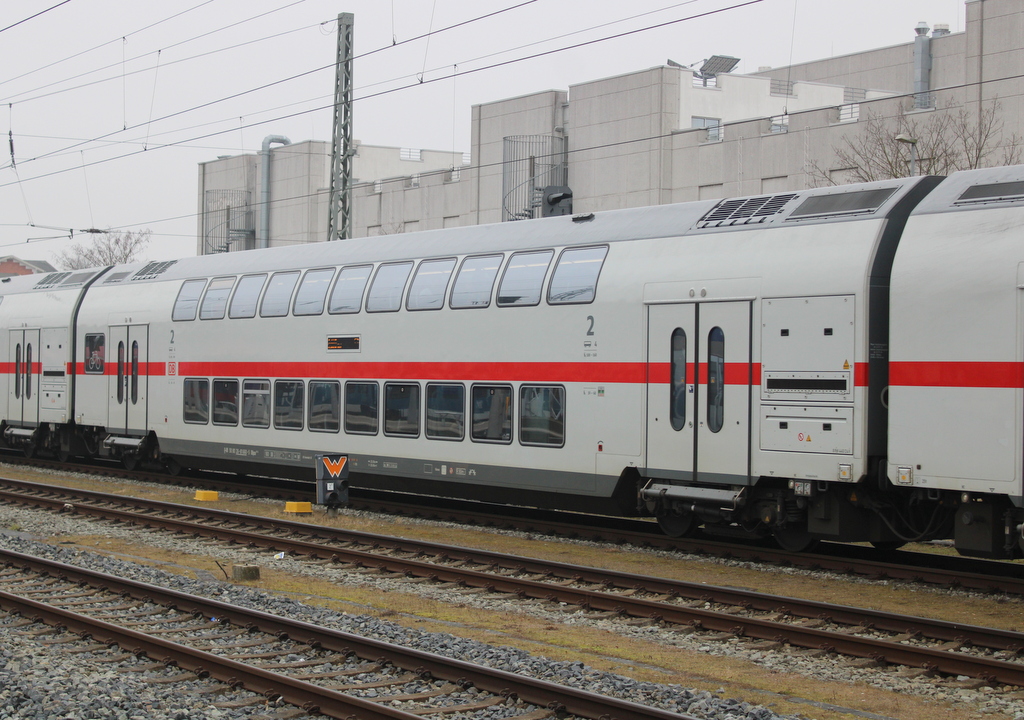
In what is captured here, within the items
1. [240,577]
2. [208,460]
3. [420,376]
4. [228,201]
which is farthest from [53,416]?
[228,201]

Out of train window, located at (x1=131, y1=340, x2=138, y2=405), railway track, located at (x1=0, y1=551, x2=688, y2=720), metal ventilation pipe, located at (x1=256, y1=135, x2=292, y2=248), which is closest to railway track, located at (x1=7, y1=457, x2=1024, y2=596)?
train window, located at (x1=131, y1=340, x2=138, y2=405)

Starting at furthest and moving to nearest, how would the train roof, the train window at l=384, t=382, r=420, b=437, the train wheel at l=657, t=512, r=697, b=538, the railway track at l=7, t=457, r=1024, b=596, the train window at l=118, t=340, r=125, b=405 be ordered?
the train window at l=118, t=340, r=125, b=405 → the train window at l=384, t=382, r=420, b=437 → the train wheel at l=657, t=512, r=697, b=538 → the train roof → the railway track at l=7, t=457, r=1024, b=596

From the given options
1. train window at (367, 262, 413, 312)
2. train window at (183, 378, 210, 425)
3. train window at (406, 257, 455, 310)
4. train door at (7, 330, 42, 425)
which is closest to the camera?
train window at (406, 257, 455, 310)

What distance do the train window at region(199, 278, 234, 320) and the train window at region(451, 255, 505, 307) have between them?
5.69 metres

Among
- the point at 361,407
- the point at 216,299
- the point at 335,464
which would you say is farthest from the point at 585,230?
the point at 216,299

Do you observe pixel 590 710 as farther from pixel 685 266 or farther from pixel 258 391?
pixel 258 391

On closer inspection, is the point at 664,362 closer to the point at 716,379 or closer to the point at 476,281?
the point at 716,379

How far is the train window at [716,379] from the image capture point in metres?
12.6

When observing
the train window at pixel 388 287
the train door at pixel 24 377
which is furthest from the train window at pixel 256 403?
the train door at pixel 24 377

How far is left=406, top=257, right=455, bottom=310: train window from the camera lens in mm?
16141

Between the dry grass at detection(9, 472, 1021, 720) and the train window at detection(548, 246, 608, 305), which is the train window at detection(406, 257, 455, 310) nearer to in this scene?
the train window at detection(548, 246, 608, 305)

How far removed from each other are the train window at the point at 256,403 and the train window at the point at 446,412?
3.90 meters

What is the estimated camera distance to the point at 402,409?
54.6ft

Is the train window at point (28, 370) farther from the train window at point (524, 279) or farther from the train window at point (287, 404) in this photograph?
the train window at point (524, 279)
